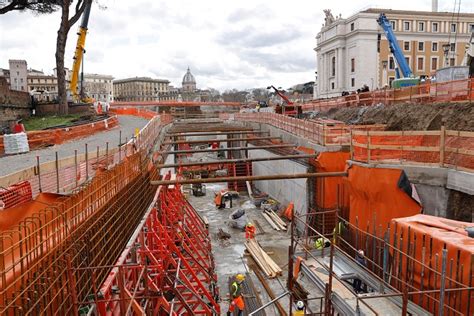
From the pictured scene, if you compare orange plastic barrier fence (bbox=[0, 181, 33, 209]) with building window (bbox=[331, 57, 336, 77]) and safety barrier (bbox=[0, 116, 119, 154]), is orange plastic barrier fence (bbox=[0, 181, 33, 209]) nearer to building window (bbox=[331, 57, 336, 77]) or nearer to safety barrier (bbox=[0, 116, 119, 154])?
safety barrier (bbox=[0, 116, 119, 154])

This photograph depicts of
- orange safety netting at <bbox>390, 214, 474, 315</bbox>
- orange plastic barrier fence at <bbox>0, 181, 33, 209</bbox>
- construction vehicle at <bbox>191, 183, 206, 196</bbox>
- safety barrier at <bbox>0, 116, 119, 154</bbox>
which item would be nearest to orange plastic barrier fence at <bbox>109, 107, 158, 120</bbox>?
safety barrier at <bbox>0, 116, 119, 154</bbox>

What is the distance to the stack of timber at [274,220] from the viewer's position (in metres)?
18.4

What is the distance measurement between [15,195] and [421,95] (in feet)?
67.0

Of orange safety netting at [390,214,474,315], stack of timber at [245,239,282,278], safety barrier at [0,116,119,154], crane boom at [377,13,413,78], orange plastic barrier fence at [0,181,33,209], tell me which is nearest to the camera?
orange safety netting at [390,214,474,315]

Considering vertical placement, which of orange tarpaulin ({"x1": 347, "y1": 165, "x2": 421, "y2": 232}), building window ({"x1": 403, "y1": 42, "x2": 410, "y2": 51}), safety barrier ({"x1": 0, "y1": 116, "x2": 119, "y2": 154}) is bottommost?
orange tarpaulin ({"x1": 347, "y1": 165, "x2": 421, "y2": 232})

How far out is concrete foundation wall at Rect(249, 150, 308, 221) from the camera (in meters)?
17.6

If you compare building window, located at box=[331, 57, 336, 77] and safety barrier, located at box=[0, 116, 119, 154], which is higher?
building window, located at box=[331, 57, 336, 77]

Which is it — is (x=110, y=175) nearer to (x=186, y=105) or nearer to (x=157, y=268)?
(x=157, y=268)

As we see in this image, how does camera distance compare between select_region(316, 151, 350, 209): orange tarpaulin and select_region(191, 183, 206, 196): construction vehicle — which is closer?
select_region(316, 151, 350, 209): orange tarpaulin

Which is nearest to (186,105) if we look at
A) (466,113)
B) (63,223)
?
(466,113)

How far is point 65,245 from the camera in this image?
19.7 ft

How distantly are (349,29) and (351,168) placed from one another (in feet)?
196

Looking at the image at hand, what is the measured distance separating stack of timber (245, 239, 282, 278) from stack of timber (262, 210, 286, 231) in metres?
2.68

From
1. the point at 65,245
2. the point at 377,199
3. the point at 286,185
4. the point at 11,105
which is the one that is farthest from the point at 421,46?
the point at 65,245
